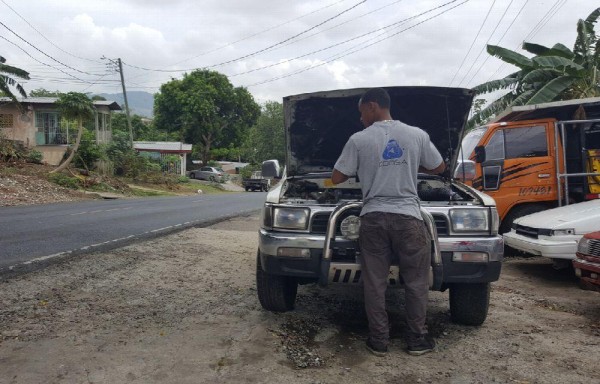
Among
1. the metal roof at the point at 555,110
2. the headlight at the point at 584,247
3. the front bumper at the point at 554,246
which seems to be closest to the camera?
the headlight at the point at 584,247

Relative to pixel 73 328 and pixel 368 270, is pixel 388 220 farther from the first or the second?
pixel 73 328

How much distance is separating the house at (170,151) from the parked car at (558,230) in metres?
36.9

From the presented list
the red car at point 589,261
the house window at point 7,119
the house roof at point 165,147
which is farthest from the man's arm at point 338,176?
the house roof at point 165,147

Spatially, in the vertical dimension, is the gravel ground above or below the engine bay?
below

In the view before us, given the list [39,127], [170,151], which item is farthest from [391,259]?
[170,151]

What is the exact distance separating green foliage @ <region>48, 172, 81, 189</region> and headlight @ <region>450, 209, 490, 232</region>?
72.8ft

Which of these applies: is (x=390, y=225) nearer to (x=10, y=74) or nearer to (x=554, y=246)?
(x=554, y=246)

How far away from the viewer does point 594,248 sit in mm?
4852

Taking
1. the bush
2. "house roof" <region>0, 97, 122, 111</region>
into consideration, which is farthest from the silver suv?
"house roof" <region>0, 97, 122, 111</region>

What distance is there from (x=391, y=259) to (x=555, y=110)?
595cm

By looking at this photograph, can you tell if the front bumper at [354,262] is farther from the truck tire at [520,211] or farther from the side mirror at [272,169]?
the truck tire at [520,211]

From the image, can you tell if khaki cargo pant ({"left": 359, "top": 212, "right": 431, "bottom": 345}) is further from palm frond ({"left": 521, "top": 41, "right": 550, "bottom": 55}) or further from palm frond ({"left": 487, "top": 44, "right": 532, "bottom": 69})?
palm frond ({"left": 521, "top": 41, "right": 550, "bottom": 55})

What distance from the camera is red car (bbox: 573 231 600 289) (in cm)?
475

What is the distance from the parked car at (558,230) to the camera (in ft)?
20.3
